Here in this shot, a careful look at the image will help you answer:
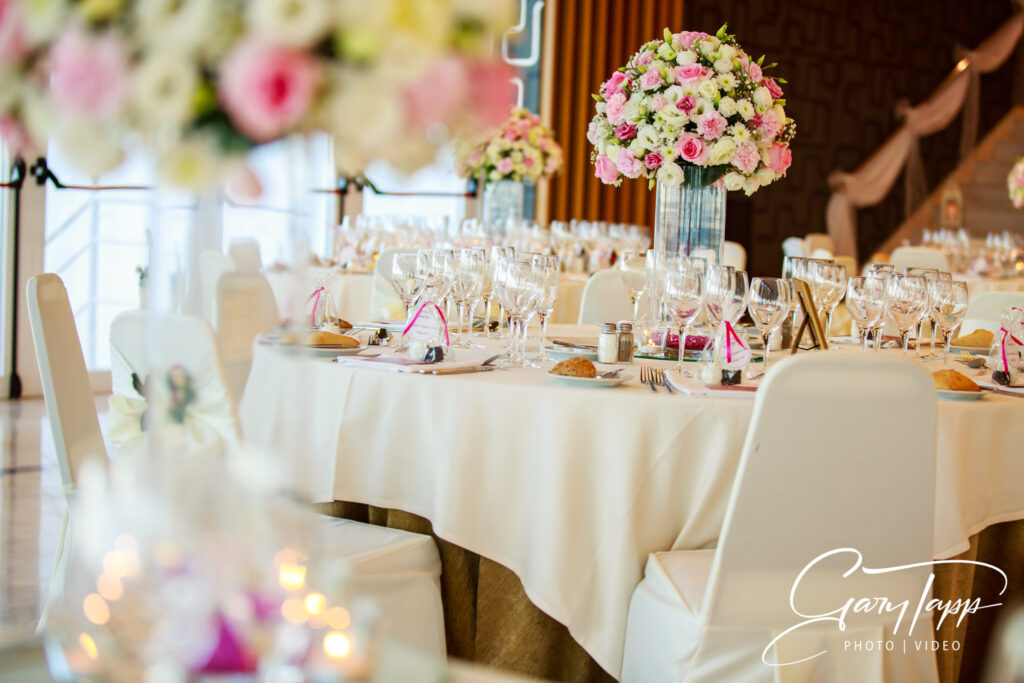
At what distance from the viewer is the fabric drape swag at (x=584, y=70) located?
27.7 feet

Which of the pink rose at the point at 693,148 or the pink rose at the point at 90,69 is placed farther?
the pink rose at the point at 693,148

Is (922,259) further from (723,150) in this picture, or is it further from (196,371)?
(196,371)

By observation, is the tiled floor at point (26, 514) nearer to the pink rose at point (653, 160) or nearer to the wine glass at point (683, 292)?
the wine glass at point (683, 292)

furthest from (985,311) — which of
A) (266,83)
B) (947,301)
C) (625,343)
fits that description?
(266,83)

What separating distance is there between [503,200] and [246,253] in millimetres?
6129

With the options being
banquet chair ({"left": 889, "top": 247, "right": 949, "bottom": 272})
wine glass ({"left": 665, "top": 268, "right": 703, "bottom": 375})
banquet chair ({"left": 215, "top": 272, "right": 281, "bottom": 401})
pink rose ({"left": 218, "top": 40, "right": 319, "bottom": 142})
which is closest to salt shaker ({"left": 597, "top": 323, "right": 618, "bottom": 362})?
wine glass ({"left": 665, "top": 268, "right": 703, "bottom": 375})

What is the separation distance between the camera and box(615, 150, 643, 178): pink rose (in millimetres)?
3176

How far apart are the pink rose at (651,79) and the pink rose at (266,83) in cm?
248

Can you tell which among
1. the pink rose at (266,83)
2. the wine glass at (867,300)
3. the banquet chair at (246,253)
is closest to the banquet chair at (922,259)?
the wine glass at (867,300)

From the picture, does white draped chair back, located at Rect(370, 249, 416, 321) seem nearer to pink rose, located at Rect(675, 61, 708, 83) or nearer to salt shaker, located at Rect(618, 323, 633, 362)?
pink rose, located at Rect(675, 61, 708, 83)

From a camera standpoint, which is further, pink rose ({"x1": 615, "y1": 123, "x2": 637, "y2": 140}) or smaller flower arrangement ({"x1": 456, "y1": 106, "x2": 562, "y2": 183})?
smaller flower arrangement ({"x1": 456, "y1": 106, "x2": 562, "y2": 183})

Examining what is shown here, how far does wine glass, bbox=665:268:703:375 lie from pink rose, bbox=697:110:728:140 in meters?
0.64

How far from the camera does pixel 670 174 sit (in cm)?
312

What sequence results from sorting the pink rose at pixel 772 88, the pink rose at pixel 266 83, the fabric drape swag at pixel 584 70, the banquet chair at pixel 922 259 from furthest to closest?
the fabric drape swag at pixel 584 70
the banquet chair at pixel 922 259
the pink rose at pixel 772 88
the pink rose at pixel 266 83
